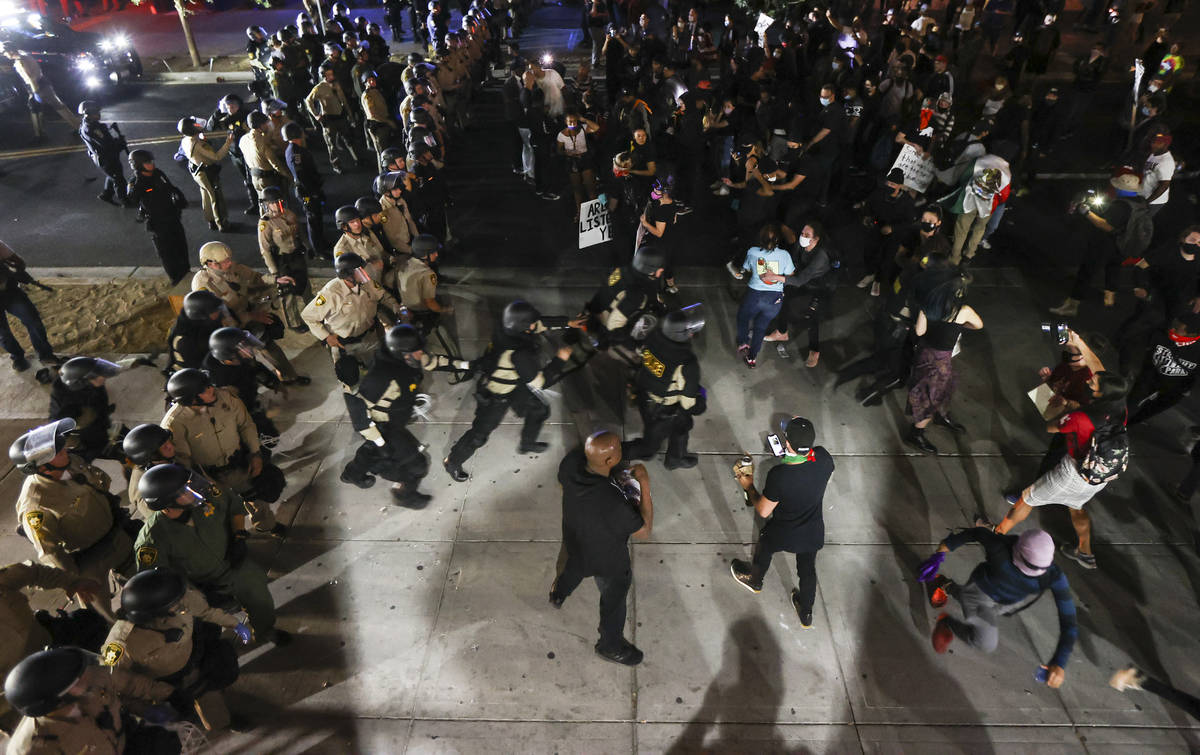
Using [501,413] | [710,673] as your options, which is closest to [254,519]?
[501,413]

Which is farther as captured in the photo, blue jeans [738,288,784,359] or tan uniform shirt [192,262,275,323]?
blue jeans [738,288,784,359]

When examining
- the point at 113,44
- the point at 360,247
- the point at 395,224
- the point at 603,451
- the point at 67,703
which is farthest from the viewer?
the point at 113,44

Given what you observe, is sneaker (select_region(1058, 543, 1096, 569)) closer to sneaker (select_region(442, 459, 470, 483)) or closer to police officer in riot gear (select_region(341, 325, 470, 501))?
sneaker (select_region(442, 459, 470, 483))

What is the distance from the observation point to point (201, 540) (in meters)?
4.21

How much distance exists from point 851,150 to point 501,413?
343 inches

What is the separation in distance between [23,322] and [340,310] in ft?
13.3

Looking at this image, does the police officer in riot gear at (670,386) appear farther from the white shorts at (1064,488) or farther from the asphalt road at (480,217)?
the asphalt road at (480,217)

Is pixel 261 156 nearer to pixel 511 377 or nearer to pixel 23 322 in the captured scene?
pixel 23 322

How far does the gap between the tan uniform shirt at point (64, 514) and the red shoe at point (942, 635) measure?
6.01 meters

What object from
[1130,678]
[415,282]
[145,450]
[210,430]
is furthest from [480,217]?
[1130,678]

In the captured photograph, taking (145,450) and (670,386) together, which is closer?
(145,450)

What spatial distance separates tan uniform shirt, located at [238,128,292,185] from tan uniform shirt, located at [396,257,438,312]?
12.9 ft

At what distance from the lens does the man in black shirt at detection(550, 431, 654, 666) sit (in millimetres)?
4117

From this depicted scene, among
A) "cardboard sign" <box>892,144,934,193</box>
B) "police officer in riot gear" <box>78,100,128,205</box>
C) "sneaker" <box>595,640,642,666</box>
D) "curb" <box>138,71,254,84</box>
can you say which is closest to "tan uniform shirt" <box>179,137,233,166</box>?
"police officer in riot gear" <box>78,100,128,205</box>
